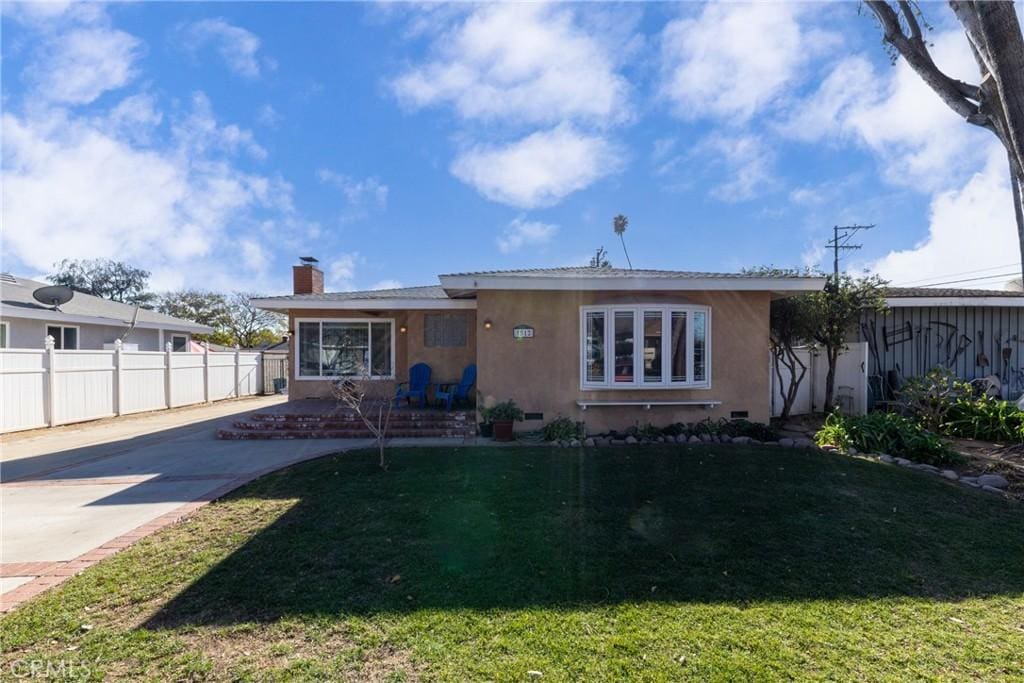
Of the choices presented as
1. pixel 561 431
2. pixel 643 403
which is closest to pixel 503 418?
pixel 561 431

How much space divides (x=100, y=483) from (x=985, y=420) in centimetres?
1477

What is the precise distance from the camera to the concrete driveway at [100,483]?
4.20 m

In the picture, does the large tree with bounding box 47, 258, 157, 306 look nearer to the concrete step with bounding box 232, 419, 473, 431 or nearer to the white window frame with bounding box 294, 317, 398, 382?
the white window frame with bounding box 294, 317, 398, 382

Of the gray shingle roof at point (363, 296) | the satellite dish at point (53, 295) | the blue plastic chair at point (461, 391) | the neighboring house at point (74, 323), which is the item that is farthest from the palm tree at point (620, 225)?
the satellite dish at point (53, 295)

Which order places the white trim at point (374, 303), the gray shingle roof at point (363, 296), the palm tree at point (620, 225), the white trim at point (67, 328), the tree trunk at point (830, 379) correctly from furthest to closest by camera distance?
the palm tree at point (620, 225) → the white trim at point (67, 328) → the gray shingle roof at point (363, 296) → the white trim at point (374, 303) → the tree trunk at point (830, 379)

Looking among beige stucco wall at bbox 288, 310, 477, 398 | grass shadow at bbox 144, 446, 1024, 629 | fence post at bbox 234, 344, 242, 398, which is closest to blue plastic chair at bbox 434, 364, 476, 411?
beige stucco wall at bbox 288, 310, 477, 398

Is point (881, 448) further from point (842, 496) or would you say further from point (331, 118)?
point (331, 118)

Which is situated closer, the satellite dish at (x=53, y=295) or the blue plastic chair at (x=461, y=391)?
the blue plastic chair at (x=461, y=391)

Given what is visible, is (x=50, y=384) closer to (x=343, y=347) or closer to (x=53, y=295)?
(x=53, y=295)

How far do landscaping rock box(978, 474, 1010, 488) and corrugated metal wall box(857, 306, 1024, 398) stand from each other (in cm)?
624

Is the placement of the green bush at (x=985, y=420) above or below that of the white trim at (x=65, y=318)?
below

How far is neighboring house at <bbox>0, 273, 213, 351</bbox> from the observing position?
13086 millimetres

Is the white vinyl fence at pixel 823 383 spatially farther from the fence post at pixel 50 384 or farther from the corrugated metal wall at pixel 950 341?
the fence post at pixel 50 384

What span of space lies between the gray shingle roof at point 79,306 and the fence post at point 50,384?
3.25 meters
